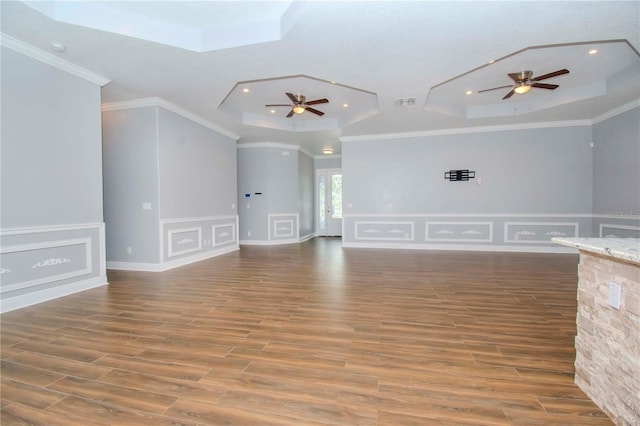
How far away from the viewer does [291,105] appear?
5367 mm

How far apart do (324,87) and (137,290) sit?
13.9ft

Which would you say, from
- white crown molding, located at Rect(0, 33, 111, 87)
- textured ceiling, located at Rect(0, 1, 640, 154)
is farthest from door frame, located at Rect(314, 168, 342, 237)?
white crown molding, located at Rect(0, 33, 111, 87)

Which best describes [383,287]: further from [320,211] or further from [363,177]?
[320,211]

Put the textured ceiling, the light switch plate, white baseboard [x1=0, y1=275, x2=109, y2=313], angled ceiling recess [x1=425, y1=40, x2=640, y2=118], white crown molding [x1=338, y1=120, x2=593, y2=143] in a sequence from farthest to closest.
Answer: white crown molding [x1=338, y1=120, x2=593, y2=143], angled ceiling recess [x1=425, y1=40, x2=640, y2=118], white baseboard [x1=0, y1=275, x2=109, y2=313], the textured ceiling, the light switch plate

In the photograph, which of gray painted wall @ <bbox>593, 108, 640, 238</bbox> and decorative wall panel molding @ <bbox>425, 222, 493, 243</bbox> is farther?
decorative wall panel molding @ <bbox>425, 222, 493, 243</bbox>

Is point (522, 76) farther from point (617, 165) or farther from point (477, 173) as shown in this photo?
point (617, 165)

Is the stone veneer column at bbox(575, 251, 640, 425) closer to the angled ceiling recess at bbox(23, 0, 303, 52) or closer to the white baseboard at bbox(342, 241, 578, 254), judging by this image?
the angled ceiling recess at bbox(23, 0, 303, 52)

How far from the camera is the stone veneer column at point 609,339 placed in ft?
4.54

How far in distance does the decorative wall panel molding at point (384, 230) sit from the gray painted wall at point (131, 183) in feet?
15.7

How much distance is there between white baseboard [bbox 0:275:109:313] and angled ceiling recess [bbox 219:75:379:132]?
357 centimetres

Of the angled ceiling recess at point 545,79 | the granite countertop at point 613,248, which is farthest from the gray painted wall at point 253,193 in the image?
the granite countertop at point 613,248

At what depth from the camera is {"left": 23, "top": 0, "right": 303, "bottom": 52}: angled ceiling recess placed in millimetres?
2951

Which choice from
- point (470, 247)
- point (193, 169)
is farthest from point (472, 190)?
point (193, 169)

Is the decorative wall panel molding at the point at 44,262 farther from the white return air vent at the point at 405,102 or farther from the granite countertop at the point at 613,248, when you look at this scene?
the white return air vent at the point at 405,102
